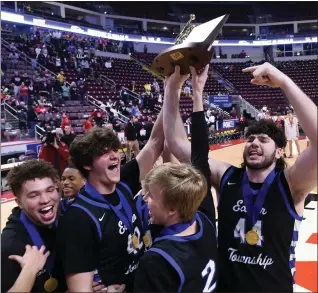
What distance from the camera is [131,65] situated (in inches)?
917

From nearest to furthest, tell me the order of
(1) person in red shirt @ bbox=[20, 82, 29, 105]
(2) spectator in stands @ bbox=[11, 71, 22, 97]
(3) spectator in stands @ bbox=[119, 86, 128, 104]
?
(1) person in red shirt @ bbox=[20, 82, 29, 105]
(2) spectator in stands @ bbox=[11, 71, 22, 97]
(3) spectator in stands @ bbox=[119, 86, 128, 104]

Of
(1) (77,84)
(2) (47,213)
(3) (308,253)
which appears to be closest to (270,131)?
(2) (47,213)

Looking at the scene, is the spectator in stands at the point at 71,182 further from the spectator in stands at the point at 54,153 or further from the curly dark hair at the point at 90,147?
the spectator in stands at the point at 54,153

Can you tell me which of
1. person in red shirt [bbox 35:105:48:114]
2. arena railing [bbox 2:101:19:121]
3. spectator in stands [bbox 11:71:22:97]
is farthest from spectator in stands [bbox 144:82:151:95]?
arena railing [bbox 2:101:19:121]

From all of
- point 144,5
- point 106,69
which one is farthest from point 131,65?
point 144,5

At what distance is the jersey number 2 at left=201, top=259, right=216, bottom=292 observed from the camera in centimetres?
123

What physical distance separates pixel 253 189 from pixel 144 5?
1122 inches

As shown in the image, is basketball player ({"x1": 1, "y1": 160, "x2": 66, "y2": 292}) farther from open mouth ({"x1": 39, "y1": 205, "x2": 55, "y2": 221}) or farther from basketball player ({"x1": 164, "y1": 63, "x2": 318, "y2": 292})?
basketball player ({"x1": 164, "y1": 63, "x2": 318, "y2": 292})

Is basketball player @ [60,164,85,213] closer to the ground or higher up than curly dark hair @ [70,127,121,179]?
closer to the ground

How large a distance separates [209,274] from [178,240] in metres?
0.20

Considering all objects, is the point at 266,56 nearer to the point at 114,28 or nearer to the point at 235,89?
the point at 235,89

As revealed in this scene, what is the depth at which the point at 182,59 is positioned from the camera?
168cm

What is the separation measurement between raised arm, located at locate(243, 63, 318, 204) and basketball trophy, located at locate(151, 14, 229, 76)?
0.81 feet

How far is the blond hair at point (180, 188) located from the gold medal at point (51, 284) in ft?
1.72
